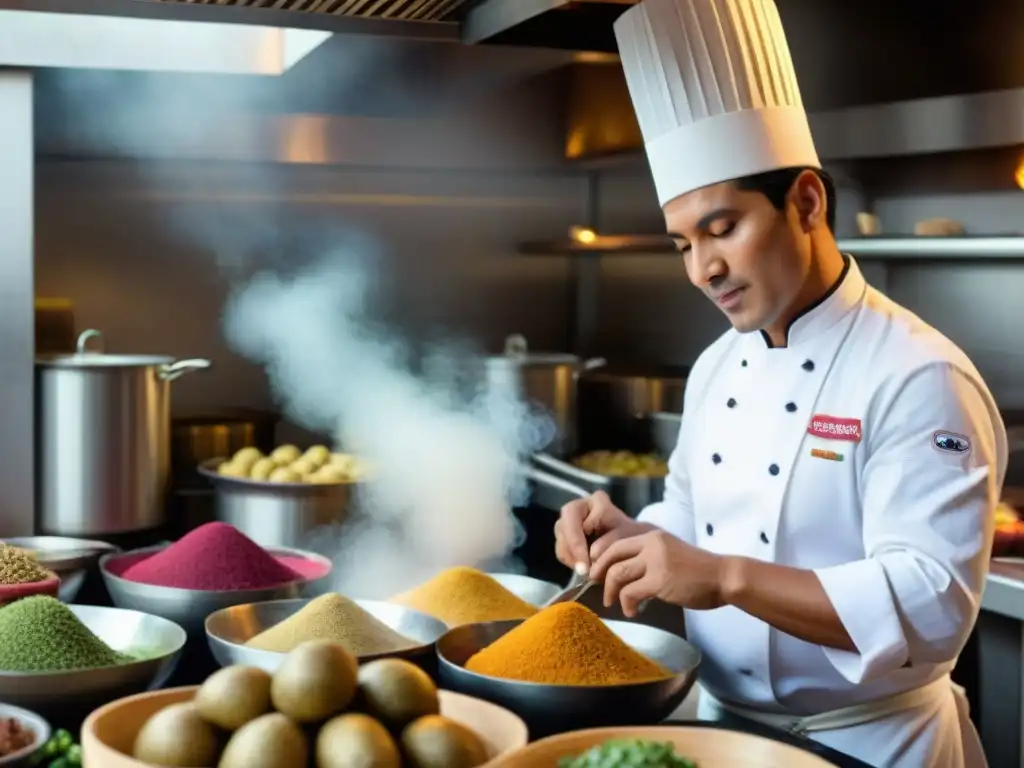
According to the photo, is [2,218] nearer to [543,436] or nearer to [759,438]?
[543,436]

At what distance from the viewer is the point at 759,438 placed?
80.4 inches

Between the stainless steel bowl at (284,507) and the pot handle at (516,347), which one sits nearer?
the stainless steel bowl at (284,507)

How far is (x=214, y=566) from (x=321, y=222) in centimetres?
214

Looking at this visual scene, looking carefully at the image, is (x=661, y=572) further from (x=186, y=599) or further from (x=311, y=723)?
(x=186, y=599)

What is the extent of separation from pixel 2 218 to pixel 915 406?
2357 mm

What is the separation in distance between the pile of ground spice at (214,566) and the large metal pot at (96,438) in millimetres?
1102

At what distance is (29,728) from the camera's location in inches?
61.0

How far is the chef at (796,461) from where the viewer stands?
5.63 feet

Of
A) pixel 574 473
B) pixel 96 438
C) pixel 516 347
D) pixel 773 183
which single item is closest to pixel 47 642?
pixel 773 183

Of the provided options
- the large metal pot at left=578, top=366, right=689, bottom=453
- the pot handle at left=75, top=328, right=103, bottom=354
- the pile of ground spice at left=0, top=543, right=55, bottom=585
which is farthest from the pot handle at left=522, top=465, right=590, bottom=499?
the pile of ground spice at left=0, top=543, right=55, bottom=585

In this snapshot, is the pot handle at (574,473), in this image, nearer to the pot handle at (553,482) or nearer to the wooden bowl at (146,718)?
the pot handle at (553,482)

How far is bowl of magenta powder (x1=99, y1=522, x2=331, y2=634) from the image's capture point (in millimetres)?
2070

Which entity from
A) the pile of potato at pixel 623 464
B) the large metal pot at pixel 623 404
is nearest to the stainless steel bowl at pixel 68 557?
the pile of potato at pixel 623 464

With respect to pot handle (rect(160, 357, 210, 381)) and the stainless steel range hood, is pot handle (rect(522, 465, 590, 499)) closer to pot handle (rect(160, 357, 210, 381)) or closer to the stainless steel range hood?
pot handle (rect(160, 357, 210, 381))
